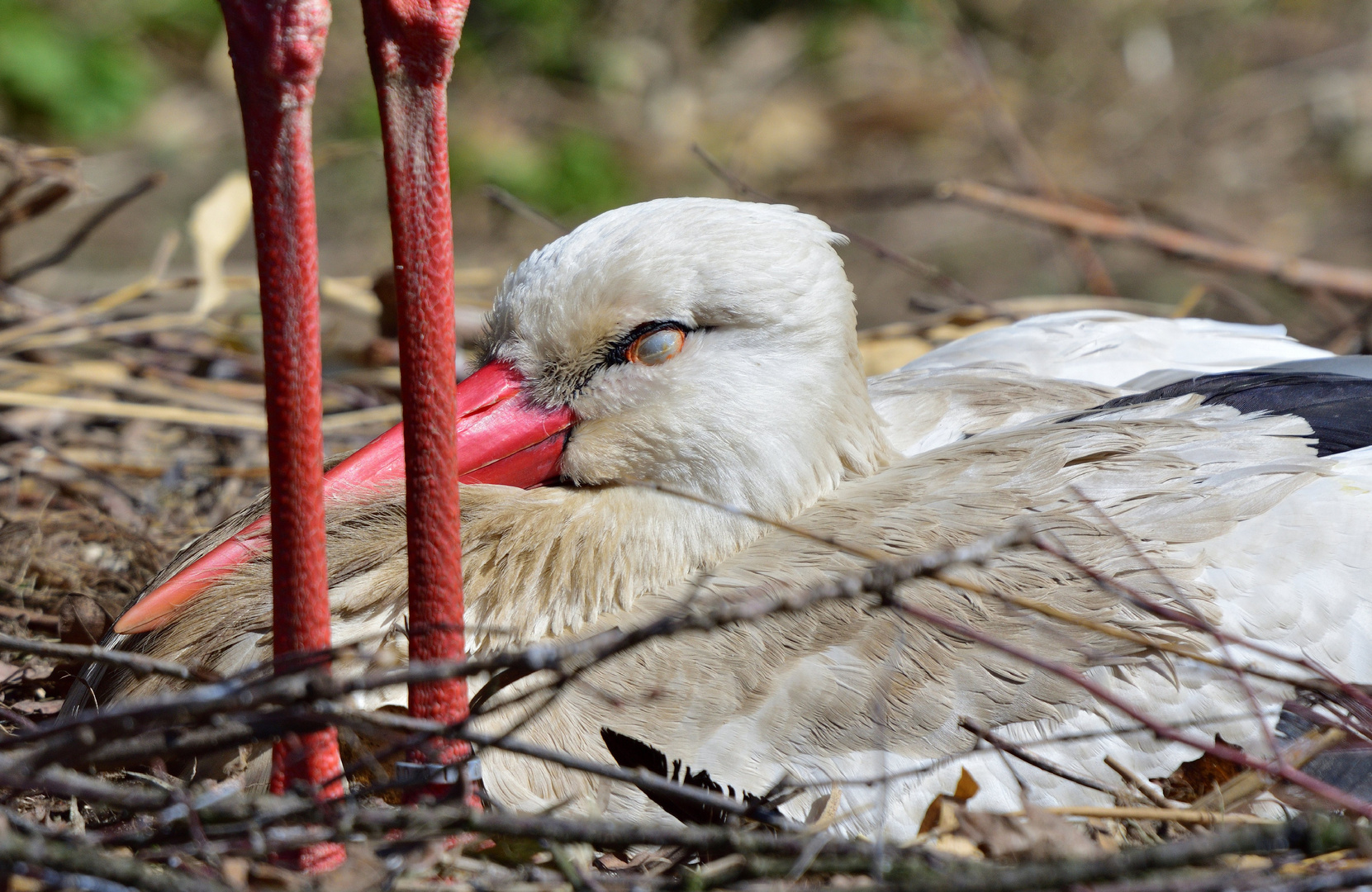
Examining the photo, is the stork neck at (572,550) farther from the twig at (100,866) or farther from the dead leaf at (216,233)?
the dead leaf at (216,233)

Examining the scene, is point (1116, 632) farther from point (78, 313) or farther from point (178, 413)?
point (78, 313)

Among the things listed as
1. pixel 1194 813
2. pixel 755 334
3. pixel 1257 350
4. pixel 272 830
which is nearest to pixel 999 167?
pixel 1257 350

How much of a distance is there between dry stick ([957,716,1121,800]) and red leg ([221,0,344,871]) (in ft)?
2.17

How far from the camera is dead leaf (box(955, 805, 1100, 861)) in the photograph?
123cm

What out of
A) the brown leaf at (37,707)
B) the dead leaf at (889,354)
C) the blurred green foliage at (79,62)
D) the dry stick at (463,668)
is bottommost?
the brown leaf at (37,707)

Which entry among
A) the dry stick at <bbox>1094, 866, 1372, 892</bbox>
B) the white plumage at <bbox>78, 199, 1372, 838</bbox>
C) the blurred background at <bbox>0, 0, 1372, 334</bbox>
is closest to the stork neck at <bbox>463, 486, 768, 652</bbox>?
the white plumage at <bbox>78, 199, 1372, 838</bbox>

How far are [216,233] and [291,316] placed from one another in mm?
2016

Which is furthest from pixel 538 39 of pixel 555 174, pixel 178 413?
pixel 178 413

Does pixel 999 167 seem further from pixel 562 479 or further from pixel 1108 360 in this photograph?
pixel 562 479

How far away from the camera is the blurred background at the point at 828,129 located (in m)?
4.74

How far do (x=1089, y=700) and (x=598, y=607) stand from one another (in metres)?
0.61

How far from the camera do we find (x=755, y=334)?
1.77 m

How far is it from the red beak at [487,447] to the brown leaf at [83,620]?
292mm

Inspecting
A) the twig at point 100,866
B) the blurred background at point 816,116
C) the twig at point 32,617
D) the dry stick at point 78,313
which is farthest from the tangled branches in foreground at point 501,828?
the blurred background at point 816,116
